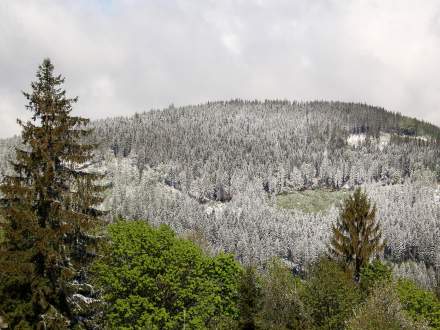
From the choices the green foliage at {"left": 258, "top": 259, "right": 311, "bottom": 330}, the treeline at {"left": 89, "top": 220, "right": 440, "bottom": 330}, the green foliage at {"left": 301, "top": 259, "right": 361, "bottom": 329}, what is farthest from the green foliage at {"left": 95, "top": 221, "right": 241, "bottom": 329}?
the green foliage at {"left": 301, "top": 259, "right": 361, "bottom": 329}

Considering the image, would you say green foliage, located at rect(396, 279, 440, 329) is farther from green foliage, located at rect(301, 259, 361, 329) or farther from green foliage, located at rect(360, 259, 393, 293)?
green foliage, located at rect(301, 259, 361, 329)

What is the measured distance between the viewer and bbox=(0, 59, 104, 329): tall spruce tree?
22438mm

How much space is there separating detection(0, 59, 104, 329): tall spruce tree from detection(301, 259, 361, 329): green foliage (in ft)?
63.6

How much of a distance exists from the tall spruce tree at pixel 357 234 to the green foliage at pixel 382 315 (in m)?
7.44

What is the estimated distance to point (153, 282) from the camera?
3853 cm

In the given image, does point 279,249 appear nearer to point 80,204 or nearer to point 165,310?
point 165,310

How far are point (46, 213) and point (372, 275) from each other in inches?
1156

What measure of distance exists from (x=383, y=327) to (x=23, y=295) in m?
19.3

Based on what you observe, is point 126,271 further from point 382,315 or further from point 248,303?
point 382,315

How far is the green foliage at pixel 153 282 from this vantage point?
3762 centimetres

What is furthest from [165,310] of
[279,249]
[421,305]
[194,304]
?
[279,249]

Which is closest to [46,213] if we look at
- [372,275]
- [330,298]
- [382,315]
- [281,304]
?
[382,315]

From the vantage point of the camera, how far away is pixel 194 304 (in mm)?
42406

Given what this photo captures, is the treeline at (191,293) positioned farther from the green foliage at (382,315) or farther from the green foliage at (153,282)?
the green foliage at (382,315)
